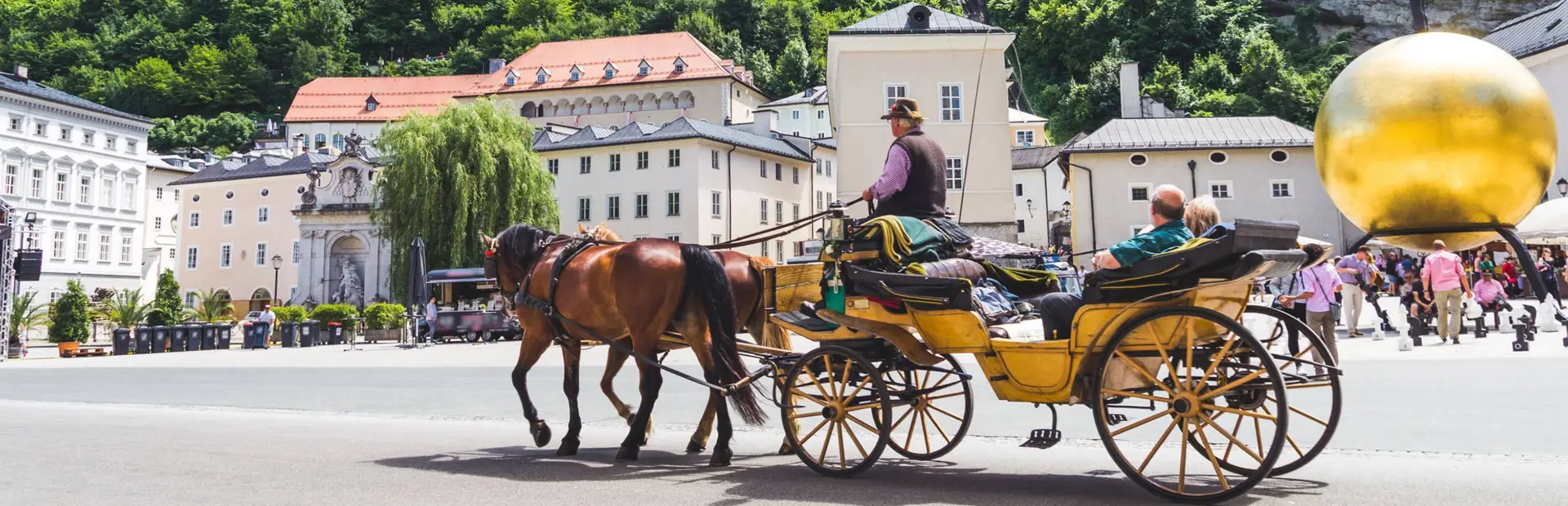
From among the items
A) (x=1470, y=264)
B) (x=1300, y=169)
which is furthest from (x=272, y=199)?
(x=1470, y=264)

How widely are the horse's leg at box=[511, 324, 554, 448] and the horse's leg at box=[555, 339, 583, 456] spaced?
6.1 inches

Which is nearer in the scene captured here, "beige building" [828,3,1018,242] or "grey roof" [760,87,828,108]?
"beige building" [828,3,1018,242]

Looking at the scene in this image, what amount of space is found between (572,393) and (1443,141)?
5.83m

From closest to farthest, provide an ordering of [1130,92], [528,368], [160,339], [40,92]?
[528,368]
[160,339]
[1130,92]
[40,92]

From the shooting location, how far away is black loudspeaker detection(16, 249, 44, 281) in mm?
24812

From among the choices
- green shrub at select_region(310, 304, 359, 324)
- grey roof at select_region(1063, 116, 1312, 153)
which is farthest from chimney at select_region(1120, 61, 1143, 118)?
green shrub at select_region(310, 304, 359, 324)

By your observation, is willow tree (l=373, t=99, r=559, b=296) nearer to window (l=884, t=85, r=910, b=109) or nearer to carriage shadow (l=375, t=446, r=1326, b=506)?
window (l=884, t=85, r=910, b=109)

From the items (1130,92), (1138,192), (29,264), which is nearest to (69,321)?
(29,264)

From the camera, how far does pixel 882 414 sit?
226 inches

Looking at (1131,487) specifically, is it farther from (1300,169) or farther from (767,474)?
(1300,169)

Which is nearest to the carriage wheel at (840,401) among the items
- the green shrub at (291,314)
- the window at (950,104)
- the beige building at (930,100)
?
the beige building at (930,100)

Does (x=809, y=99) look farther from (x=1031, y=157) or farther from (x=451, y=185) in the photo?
(x=451, y=185)

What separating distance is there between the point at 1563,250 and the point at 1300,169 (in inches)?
552

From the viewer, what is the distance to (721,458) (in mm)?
6738
